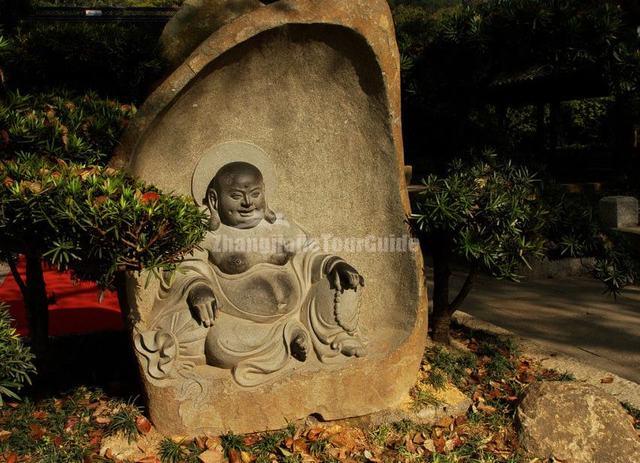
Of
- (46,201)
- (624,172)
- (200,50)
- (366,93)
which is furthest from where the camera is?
(624,172)

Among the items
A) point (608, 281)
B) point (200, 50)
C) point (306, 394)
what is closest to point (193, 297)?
point (306, 394)

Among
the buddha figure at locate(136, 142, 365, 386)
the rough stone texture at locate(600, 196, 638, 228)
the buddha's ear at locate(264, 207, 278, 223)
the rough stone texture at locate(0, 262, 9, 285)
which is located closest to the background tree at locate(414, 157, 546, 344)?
the buddha figure at locate(136, 142, 365, 386)

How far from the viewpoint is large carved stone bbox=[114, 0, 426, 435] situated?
2691 millimetres

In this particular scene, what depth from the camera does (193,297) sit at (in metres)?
2.74

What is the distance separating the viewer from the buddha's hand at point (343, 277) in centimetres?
291

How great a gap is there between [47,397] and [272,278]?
1.49 metres

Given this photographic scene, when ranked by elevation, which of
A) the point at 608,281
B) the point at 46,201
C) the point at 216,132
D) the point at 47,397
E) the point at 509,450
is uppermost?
the point at 216,132

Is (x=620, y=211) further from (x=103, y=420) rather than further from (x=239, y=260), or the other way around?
(x=103, y=420)

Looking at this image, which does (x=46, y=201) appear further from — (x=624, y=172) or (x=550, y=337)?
(x=624, y=172)

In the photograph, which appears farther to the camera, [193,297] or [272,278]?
[272,278]

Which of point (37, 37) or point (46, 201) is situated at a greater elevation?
point (37, 37)

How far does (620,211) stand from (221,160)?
6.12 metres

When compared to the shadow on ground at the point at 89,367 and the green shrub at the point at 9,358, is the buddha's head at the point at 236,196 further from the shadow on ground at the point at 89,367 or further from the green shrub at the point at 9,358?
the green shrub at the point at 9,358

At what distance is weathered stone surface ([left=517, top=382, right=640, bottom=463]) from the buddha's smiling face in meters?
1.80
